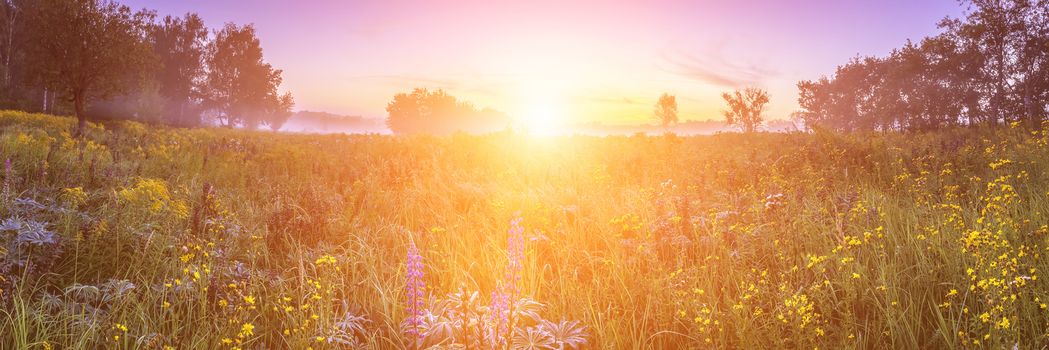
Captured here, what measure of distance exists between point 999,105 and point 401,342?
4002cm

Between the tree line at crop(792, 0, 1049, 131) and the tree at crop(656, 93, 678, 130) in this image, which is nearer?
the tree line at crop(792, 0, 1049, 131)

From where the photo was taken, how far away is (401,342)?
2670 millimetres

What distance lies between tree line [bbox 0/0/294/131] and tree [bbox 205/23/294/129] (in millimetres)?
108

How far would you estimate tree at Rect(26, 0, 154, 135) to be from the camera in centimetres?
2077

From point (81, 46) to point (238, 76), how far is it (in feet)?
127

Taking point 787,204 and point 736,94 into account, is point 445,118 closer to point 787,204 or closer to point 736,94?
point 736,94

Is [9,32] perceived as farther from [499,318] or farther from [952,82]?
[952,82]

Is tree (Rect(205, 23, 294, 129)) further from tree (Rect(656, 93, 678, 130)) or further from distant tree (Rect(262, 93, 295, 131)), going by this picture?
tree (Rect(656, 93, 678, 130))

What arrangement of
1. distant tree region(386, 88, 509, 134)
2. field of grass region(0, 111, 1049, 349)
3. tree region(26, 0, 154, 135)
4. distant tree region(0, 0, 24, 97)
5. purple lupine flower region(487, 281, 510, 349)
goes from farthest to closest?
Result: distant tree region(386, 88, 509, 134) < distant tree region(0, 0, 24, 97) < tree region(26, 0, 154, 135) < field of grass region(0, 111, 1049, 349) < purple lupine flower region(487, 281, 510, 349)

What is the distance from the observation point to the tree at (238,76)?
5506 centimetres

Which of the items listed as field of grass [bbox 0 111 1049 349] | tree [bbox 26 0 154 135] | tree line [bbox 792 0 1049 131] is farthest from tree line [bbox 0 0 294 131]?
tree line [bbox 792 0 1049 131]

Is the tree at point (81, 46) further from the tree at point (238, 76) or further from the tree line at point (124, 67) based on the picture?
the tree at point (238, 76)

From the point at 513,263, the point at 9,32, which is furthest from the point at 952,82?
the point at 9,32

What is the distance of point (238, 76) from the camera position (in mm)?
56719
